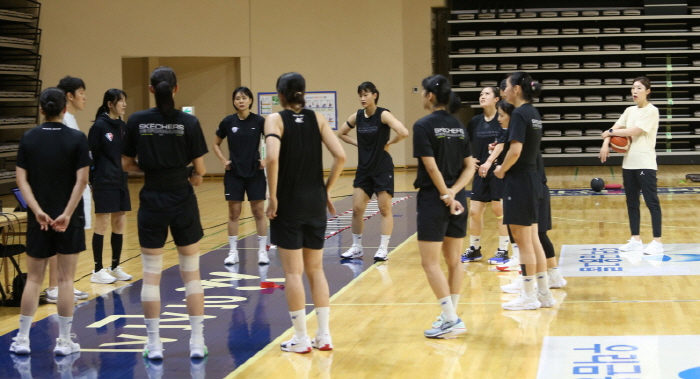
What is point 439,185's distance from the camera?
4902 millimetres

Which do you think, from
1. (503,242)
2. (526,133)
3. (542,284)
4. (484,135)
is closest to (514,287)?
(542,284)

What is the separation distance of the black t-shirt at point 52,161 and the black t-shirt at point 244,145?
2873 mm

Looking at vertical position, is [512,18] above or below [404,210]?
above

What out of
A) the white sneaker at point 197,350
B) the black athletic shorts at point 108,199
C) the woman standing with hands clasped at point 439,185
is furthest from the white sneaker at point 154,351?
the black athletic shorts at point 108,199

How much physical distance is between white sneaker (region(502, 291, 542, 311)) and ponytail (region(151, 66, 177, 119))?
2.88m

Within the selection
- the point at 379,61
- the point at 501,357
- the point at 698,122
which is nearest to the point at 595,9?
the point at 698,122

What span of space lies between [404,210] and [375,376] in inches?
300

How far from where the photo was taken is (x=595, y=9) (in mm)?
18688

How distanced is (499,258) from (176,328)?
11.4 ft

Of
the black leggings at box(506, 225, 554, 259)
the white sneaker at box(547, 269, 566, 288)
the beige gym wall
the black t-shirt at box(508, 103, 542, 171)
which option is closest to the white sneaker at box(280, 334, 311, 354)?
the black t-shirt at box(508, 103, 542, 171)

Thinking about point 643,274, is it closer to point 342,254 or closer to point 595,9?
point 342,254

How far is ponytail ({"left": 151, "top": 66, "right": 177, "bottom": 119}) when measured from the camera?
4562 mm

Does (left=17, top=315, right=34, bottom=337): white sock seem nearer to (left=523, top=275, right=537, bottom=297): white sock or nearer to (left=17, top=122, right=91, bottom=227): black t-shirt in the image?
(left=17, top=122, right=91, bottom=227): black t-shirt

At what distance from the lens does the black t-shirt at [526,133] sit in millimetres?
5480
